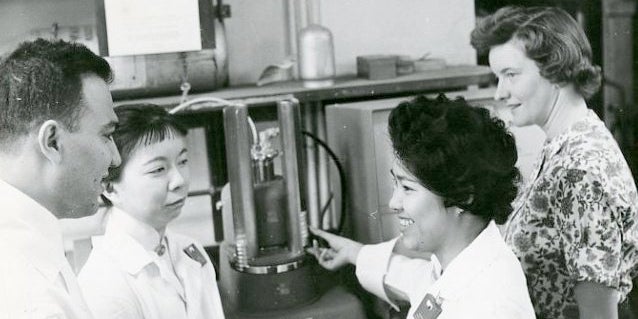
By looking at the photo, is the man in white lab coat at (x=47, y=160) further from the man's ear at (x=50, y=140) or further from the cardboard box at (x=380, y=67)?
the cardboard box at (x=380, y=67)

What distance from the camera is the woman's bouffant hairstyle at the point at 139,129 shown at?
1746 millimetres

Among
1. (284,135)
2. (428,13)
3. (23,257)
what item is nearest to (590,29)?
(428,13)

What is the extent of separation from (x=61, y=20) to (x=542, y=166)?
1602 millimetres

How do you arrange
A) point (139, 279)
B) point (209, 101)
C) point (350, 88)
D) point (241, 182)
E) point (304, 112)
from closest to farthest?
point (139, 279) < point (241, 182) < point (209, 101) < point (350, 88) < point (304, 112)

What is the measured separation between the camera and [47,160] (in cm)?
126

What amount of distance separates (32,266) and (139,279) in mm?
517

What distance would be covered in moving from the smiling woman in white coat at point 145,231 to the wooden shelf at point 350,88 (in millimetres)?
546

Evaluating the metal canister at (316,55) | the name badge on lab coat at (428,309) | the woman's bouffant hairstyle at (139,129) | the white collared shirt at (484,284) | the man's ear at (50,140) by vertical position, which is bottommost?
the name badge on lab coat at (428,309)

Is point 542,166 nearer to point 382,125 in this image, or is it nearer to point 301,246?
point 382,125

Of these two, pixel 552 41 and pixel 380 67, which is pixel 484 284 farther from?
pixel 380 67

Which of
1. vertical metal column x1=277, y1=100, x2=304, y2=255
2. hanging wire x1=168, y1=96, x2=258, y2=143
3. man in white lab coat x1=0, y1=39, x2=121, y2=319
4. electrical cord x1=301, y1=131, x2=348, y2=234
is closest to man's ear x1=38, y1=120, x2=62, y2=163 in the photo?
man in white lab coat x1=0, y1=39, x2=121, y2=319

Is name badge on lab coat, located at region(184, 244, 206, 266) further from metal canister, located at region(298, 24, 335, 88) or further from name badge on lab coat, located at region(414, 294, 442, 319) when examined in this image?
metal canister, located at region(298, 24, 335, 88)

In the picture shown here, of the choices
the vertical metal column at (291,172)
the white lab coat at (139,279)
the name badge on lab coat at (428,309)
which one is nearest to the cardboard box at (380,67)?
the vertical metal column at (291,172)

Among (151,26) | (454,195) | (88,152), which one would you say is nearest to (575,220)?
(454,195)
